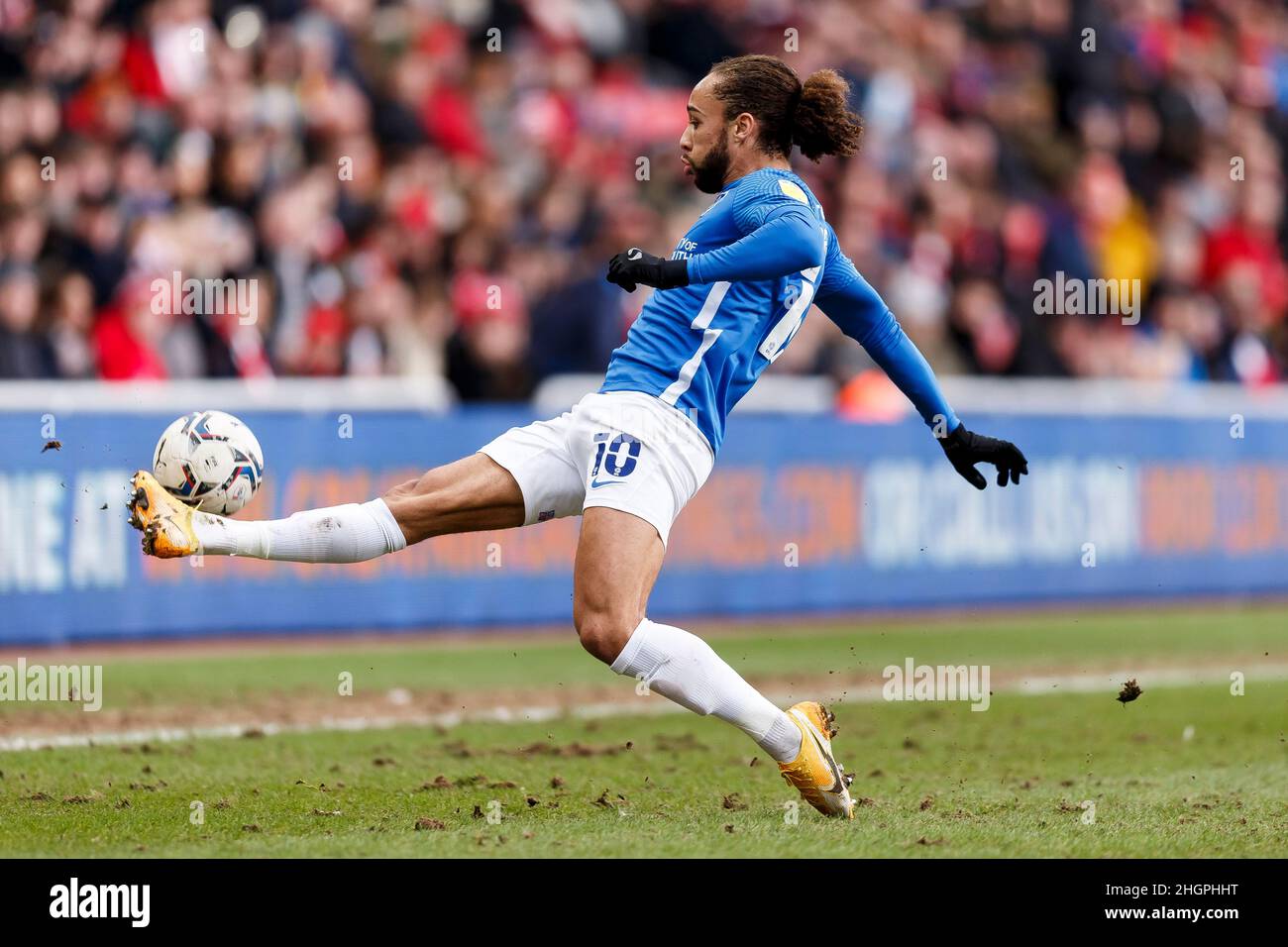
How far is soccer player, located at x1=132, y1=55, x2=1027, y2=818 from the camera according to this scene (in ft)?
20.9

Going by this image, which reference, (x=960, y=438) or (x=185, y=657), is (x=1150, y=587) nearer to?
(x=185, y=657)

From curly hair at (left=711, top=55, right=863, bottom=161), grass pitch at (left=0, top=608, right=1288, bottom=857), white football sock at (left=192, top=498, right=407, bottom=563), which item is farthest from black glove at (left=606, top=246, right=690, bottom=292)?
grass pitch at (left=0, top=608, right=1288, bottom=857)

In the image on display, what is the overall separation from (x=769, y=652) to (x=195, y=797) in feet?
20.1

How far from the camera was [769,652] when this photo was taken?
12719 millimetres

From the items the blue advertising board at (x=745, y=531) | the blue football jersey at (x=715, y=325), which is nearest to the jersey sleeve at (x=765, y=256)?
the blue football jersey at (x=715, y=325)

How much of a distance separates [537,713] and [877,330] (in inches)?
139

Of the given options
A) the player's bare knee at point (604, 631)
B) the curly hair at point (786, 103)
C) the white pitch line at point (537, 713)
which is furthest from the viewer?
the white pitch line at point (537, 713)

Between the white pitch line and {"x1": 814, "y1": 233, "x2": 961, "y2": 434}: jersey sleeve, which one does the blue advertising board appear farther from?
{"x1": 814, "y1": 233, "x2": 961, "y2": 434}: jersey sleeve

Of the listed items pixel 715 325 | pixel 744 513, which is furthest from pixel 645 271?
pixel 744 513

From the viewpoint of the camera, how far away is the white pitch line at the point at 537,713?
28.5 feet

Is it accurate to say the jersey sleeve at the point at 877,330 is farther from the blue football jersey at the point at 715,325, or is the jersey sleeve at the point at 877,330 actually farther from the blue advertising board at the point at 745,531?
the blue advertising board at the point at 745,531

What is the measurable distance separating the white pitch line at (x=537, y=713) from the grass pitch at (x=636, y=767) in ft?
0.17

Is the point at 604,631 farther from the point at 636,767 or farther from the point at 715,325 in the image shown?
the point at 636,767
